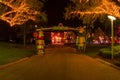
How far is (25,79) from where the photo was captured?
55.8 ft

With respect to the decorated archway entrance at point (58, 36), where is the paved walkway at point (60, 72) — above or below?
below

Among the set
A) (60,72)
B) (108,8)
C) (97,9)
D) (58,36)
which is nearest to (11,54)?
(97,9)

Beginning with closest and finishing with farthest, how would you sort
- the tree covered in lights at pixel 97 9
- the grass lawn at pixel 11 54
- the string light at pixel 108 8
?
the grass lawn at pixel 11 54 < the string light at pixel 108 8 < the tree covered in lights at pixel 97 9

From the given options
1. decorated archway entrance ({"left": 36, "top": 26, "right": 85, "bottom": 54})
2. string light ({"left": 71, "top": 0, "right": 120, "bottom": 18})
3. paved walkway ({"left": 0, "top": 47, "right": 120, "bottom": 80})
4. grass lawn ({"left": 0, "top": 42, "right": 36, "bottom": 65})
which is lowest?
paved walkway ({"left": 0, "top": 47, "right": 120, "bottom": 80})

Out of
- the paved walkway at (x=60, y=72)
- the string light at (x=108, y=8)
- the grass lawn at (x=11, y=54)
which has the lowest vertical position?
the paved walkway at (x=60, y=72)

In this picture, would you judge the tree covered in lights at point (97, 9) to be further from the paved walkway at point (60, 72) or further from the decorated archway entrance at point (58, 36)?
the decorated archway entrance at point (58, 36)

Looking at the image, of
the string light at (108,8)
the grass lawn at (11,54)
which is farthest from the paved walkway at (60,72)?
the string light at (108,8)

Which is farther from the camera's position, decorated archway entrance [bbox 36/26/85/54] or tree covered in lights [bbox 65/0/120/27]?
decorated archway entrance [bbox 36/26/85/54]

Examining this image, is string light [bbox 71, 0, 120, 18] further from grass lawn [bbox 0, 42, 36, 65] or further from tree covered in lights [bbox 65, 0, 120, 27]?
grass lawn [bbox 0, 42, 36, 65]

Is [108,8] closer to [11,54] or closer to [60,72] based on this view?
[11,54]

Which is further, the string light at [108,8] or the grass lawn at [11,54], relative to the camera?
the string light at [108,8]

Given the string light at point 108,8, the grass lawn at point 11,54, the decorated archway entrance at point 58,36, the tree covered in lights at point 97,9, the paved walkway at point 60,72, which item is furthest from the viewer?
the decorated archway entrance at point 58,36

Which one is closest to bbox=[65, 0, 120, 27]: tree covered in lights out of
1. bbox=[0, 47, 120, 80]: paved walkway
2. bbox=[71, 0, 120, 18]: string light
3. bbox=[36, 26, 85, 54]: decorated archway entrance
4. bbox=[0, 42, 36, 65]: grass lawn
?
bbox=[71, 0, 120, 18]: string light

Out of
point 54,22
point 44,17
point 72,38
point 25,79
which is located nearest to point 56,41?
point 72,38
